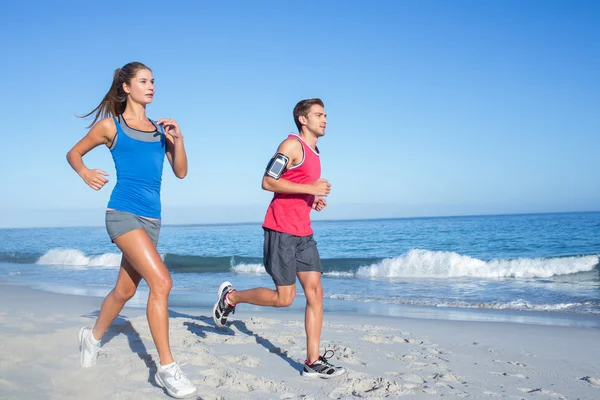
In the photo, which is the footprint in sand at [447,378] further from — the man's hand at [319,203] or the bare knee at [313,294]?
the man's hand at [319,203]

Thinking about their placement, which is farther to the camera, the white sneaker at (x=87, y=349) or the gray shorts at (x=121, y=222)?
the white sneaker at (x=87, y=349)

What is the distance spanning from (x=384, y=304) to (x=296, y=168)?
5451 mm

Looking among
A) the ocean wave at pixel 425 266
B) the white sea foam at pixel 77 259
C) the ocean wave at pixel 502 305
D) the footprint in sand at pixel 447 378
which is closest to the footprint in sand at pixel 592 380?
the footprint in sand at pixel 447 378

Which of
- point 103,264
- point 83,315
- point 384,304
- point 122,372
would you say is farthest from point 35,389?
point 103,264

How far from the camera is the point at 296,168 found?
3.99 metres

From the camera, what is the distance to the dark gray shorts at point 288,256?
13.1 ft

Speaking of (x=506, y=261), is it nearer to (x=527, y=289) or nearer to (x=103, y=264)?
(x=527, y=289)

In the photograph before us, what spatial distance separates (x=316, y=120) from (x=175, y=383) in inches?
83.6

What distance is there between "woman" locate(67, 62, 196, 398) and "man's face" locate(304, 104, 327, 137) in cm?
102

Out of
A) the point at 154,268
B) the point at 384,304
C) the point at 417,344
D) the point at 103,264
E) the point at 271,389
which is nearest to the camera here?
the point at 154,268

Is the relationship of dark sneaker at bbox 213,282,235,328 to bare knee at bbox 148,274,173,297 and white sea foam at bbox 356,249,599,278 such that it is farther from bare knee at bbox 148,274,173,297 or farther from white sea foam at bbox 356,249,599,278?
white sea foam at bbox 356,249,599,278

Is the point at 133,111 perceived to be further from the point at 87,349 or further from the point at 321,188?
the point at 87,349

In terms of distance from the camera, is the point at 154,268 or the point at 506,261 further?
the point at 506,261

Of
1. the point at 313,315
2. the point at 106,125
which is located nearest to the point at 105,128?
the point at 106,125
